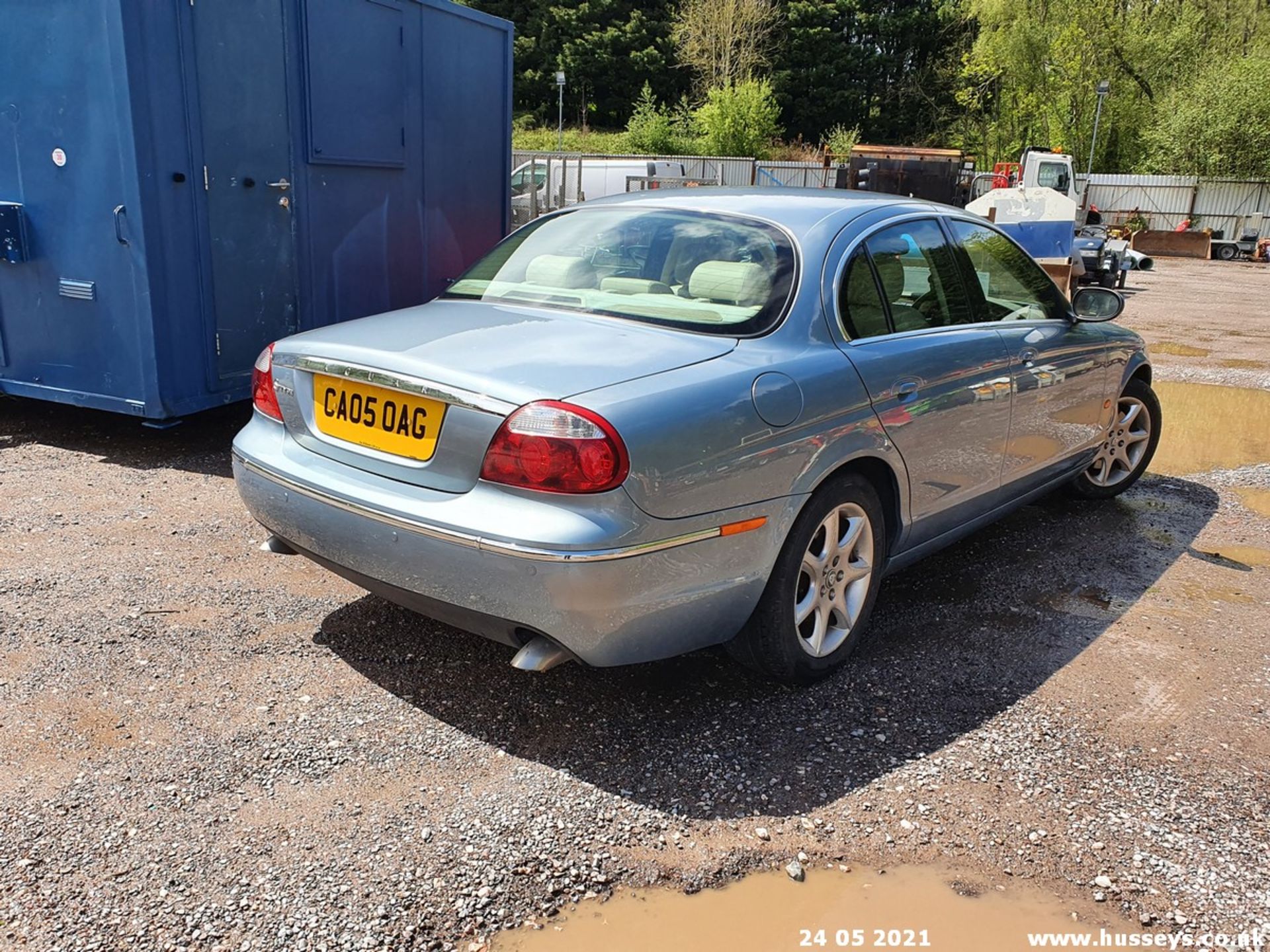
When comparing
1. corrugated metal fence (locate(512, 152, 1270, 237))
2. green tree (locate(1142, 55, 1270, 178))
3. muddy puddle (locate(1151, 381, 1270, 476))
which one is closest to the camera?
muddy puddle (locate(1151, 381, 1270, 476))

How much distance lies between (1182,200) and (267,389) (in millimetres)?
38180

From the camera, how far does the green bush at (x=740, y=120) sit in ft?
144

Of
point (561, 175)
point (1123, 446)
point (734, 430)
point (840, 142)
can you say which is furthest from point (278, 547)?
point (840, 142)

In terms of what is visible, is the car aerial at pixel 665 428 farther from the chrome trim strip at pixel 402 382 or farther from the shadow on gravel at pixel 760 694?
the shadow on gravel at pixel 760 694

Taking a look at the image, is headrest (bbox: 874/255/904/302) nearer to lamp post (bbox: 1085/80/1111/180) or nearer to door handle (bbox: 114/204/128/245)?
door handle (bbox: 114/204/128/245)

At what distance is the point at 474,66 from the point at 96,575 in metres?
5.07

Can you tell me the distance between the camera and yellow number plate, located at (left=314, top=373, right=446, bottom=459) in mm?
2873

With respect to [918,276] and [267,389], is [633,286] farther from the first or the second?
[267,389]

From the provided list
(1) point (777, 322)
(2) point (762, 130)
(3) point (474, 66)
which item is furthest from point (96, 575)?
(2) point (762, 130)

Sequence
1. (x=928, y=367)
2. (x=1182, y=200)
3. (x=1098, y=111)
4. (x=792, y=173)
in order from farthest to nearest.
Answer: (x=1098, y=111)
(x=792, y=173)
(x=1182, y=200)
(x=928, y=367)

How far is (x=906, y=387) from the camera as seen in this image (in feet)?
11.6

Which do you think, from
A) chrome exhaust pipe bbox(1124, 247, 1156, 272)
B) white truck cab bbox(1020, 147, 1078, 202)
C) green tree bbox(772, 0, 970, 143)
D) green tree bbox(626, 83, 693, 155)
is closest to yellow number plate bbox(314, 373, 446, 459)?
chrome exhaust pipe bbox(1124, 247, 1156, 272)

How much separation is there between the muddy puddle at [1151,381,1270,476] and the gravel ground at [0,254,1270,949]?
8.23 feet

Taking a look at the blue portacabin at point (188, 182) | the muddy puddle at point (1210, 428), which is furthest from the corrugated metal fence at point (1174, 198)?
the blue portacabin at point (188, 182)
